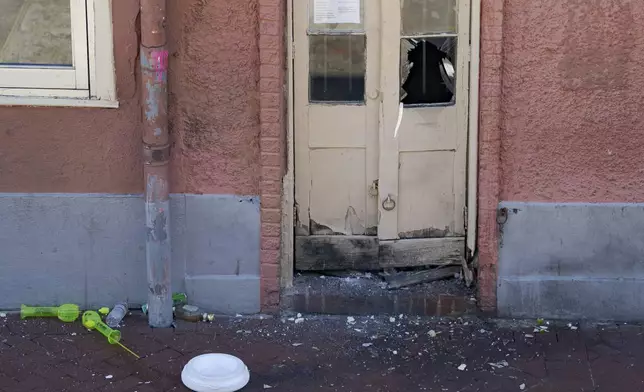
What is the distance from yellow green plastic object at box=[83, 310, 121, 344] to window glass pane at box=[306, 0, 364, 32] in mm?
2257

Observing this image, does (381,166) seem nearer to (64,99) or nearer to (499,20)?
(499,20)

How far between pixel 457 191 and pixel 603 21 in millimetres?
1426

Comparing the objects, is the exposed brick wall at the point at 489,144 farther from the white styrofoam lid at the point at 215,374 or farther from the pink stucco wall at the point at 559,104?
the white styrofoam lid at the point at 215,374

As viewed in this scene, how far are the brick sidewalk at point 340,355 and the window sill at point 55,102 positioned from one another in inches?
53.8

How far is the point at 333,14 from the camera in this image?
6301mm

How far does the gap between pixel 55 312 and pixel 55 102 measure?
1.33m

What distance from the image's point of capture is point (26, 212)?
6.23 meters

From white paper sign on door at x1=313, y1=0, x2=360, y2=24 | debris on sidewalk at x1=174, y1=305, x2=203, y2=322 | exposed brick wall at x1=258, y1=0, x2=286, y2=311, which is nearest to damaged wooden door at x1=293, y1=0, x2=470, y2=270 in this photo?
white paper sign on door at x1=313, y1=0, x2=360, y2=24

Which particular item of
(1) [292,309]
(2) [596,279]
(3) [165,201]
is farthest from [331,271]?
(2) [596,279]

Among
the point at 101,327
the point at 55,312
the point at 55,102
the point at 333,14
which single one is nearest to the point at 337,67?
the point at 333,14

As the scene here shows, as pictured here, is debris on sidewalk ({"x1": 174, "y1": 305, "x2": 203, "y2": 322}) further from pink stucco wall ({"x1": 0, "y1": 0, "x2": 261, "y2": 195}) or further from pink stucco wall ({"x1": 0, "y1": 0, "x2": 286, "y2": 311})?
pink stucco wall ({"x1": 0, "y1": 0, "x2": 261, "y2": 195})

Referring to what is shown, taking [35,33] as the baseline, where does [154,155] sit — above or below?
below

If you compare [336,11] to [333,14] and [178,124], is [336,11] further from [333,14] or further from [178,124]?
[178,124]

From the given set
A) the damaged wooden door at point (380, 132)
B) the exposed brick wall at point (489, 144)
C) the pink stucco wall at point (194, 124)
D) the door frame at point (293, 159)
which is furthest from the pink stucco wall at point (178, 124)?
the exposed brick wall at point (489, 144)
